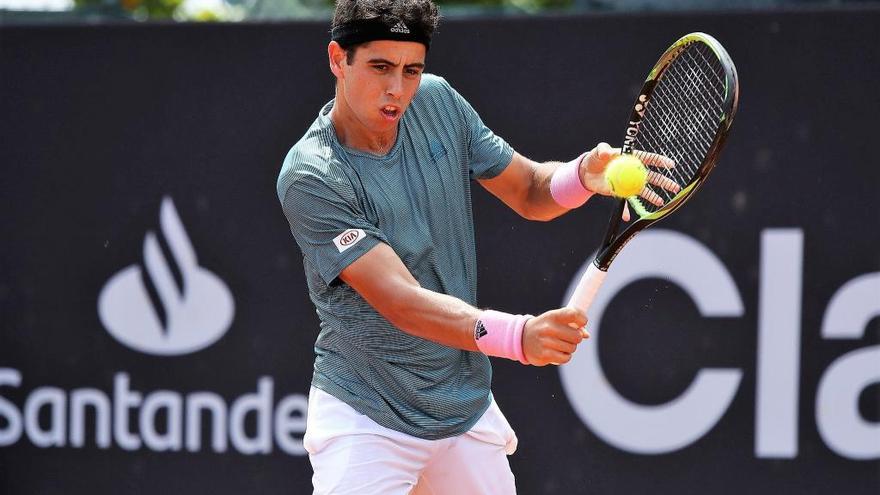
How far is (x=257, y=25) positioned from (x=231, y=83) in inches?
9.2

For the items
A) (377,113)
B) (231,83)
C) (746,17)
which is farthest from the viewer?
(231,83)

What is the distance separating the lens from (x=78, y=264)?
5168mm

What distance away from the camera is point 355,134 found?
3.33 m

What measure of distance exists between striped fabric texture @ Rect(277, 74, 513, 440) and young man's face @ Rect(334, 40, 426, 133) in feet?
0.35

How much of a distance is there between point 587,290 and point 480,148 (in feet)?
2.56

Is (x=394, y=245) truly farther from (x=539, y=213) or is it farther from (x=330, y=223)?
(x=539, y=213)

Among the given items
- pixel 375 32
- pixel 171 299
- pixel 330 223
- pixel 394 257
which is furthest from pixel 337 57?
pixel 171 299

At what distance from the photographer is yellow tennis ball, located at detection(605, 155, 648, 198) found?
3027 mm

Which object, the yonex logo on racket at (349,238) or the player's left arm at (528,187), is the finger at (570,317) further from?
the player's left arm at (528,187)

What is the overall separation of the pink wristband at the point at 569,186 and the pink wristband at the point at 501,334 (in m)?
0.56

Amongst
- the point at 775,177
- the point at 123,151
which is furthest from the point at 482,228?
the point at 123,151

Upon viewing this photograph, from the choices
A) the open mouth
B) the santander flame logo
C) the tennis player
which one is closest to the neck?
the tennis player

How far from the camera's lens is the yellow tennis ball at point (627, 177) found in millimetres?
3027

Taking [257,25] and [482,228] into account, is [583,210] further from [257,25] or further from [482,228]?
[257,25]
